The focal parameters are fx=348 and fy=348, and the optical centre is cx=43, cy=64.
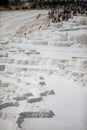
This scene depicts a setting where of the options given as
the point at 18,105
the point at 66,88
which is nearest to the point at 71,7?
the point at 66,88

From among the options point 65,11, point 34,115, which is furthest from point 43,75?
point 65,11

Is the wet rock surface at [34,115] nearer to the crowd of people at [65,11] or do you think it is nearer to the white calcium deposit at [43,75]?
the white calcium deposit at [43,75]

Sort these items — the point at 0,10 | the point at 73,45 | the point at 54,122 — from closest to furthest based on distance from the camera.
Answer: the point at 54,122 → the point at 73,45 → the point at 0,10

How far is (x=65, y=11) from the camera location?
369 cm

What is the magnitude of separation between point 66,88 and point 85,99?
0.23m

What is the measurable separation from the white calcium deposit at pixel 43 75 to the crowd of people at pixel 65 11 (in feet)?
0.20

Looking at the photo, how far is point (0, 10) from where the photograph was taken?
161 inches

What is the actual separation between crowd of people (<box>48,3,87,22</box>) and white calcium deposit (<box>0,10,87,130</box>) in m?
0.06

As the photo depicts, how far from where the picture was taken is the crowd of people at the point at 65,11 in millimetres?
3641

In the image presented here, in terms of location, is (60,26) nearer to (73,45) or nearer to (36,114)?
(73,45)

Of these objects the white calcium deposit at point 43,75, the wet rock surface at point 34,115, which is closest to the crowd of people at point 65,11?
the white calcium deposit at point 43,75

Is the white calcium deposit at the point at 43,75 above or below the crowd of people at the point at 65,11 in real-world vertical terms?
below

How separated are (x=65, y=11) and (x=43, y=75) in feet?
2.35

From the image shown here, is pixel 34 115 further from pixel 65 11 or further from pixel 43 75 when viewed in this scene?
pixel 65 11
